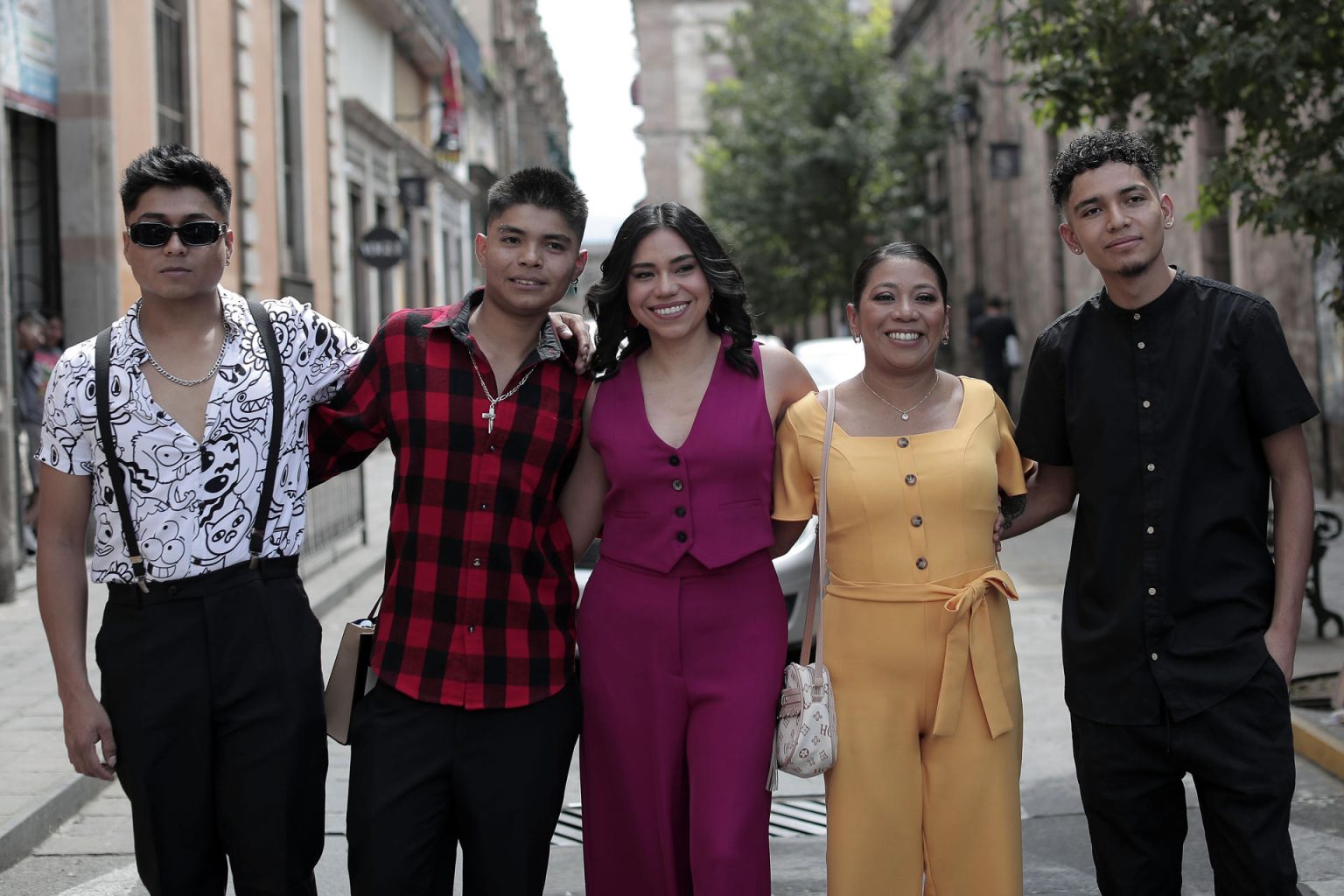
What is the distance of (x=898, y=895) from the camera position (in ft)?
11.1

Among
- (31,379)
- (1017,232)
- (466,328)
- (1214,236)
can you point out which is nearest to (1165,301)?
(466,328)

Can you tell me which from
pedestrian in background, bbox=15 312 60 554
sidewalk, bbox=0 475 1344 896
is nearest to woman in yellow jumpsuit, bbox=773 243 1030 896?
sidewalk, bbox=0 475 1344 896

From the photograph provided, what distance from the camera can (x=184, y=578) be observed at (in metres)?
3.31

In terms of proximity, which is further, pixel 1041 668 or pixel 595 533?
pixel 1041 668

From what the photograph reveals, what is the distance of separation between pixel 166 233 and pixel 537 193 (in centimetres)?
87

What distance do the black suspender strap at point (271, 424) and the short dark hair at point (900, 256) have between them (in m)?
1.41

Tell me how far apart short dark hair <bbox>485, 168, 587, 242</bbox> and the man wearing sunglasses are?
0.66 m

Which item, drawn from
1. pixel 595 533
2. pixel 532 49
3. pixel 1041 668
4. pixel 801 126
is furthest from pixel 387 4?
pixel 532 49

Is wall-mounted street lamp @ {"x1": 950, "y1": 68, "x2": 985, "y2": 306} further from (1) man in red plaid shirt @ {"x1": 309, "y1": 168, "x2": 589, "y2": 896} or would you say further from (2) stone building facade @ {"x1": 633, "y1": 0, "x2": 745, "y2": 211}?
(2) stone building facade @ {"x1": 633, "y1": 0, "x2": 745, "y2": 211}

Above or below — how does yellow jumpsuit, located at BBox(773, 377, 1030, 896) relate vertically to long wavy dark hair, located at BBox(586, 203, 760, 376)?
below

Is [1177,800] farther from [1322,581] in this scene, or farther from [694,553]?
[1322,581]

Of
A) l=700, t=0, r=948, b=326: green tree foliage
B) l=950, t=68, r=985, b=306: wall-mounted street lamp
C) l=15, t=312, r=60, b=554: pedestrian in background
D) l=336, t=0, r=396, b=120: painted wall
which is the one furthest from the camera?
l=700, t=0, r=948, b=326: green tree foliage

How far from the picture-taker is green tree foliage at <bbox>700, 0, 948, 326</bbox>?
95.4ft

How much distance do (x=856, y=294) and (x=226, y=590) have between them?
1.67 metres
